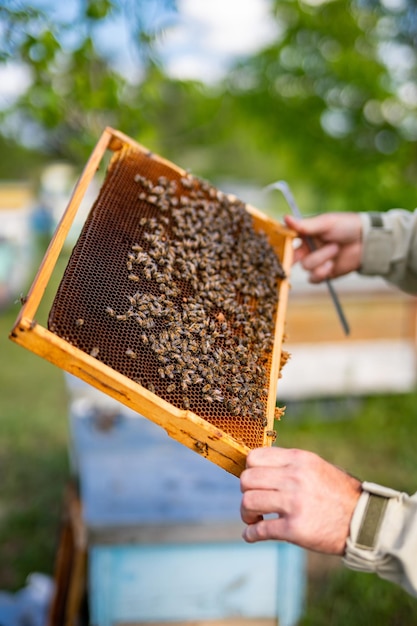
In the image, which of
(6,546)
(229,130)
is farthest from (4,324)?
(6,546)

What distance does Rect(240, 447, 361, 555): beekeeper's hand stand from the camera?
1577 millimetres

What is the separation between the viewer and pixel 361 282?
20.1ft

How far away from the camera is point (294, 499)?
5.16 feet

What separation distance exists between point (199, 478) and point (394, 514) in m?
1.55

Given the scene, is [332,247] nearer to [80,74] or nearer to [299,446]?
[80,74]

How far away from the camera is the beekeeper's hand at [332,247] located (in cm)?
283

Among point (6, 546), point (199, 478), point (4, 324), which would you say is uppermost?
point (4, 324)

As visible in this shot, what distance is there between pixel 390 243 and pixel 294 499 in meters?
1.66

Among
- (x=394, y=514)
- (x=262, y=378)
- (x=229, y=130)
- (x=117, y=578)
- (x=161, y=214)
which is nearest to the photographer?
(x=394, y=514)

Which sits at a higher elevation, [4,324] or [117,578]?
[4,324]

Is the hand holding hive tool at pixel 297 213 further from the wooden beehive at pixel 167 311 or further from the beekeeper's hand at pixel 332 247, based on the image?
the wooden beehive at pixel 167 311

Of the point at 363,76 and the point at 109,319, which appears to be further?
the point at 363,76

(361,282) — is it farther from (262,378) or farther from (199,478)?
(262,378)

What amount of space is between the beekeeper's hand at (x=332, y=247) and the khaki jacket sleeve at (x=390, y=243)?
0.05m
